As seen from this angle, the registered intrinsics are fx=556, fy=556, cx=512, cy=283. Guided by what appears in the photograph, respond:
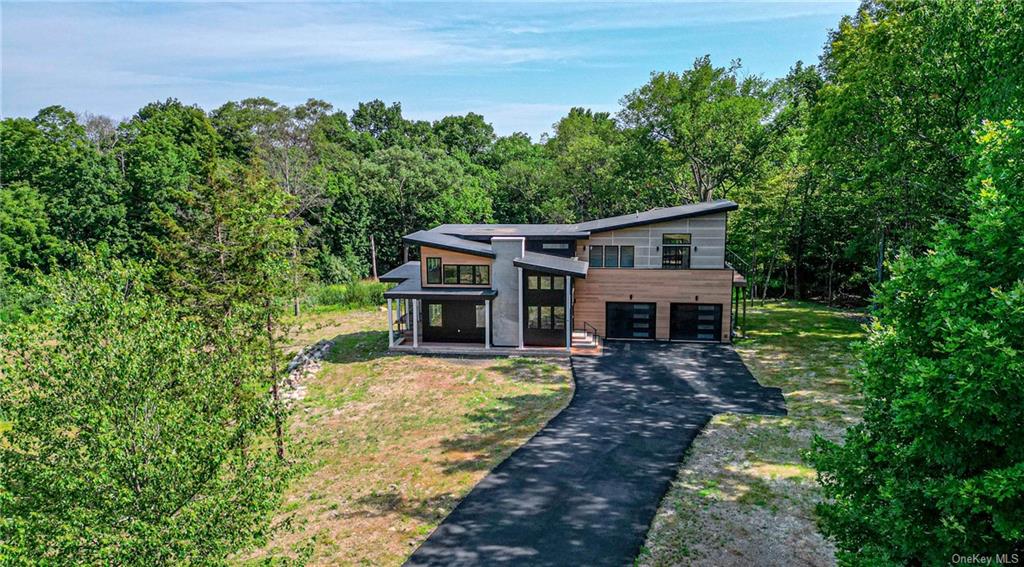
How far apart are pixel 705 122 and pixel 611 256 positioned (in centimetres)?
1628

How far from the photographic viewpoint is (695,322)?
26.6 metres

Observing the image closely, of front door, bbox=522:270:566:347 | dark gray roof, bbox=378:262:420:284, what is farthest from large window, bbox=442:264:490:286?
dark gray roof, bbox=378:262:420:284

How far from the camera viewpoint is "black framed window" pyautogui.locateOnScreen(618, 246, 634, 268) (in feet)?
89.0

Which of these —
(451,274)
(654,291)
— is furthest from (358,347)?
(654,291)

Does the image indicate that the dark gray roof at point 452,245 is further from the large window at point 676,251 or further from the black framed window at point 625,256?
the large window at point 676,251

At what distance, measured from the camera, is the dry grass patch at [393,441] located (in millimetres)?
11781

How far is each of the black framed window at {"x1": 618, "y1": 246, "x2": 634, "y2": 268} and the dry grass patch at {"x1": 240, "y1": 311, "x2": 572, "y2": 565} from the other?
6525 millimetres

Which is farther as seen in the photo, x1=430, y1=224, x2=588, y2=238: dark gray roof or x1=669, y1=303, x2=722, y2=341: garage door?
x1=430, y1=224, x2=588, y2=238: dark gray roof

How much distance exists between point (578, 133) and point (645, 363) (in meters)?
40.5

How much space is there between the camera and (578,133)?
5891 cm

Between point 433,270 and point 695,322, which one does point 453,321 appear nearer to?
point 433,270

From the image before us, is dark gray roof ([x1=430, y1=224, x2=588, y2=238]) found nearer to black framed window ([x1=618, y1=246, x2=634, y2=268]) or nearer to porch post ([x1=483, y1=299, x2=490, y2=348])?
black framed window ([x1=618, y1=246, x2=634, y2=268])

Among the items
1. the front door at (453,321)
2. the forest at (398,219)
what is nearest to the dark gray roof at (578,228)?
the front door at (453,321)

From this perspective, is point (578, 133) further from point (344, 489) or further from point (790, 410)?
point (344, 489)
